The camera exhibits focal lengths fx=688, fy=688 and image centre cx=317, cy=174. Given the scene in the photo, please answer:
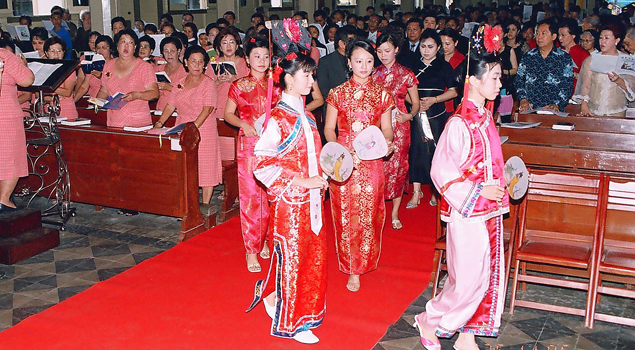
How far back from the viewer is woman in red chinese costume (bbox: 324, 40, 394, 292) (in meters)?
4.35

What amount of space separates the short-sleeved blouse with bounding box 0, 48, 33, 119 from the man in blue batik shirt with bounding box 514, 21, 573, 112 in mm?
4268

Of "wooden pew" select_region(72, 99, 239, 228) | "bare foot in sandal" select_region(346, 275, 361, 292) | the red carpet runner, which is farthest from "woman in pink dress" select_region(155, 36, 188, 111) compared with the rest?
"bare foot in sandal" select_region(346, 275, 361, 292)

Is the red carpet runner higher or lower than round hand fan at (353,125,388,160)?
lower

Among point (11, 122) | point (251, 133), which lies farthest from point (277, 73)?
point (11, 122)

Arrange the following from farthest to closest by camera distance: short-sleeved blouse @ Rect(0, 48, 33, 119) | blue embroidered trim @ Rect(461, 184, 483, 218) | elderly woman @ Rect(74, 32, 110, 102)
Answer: elderly woman @ Rect(74, 32, 110, 102)
short-sleeved blouse @ Rect(0, 48, 33, 119)
blue embroidered trim @ Rect(461, 184, 483, 218)

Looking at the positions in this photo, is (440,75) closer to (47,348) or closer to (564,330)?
(564,330)

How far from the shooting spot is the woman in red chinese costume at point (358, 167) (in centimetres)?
435

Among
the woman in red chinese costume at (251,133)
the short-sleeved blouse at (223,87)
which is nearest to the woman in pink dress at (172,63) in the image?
the short-sleeved blouse at (223,87)

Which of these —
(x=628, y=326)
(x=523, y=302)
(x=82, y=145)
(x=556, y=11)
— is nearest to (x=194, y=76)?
(x=82, y=145)

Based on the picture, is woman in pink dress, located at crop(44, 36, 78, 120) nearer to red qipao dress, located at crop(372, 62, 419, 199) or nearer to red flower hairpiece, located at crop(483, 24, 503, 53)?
red qipao dress, located at crop(372, 62, 419, 199)

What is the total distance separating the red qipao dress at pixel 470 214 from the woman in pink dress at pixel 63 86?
4511 mm

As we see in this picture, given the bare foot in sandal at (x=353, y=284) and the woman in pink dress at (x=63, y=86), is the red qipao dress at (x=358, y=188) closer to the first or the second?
the bare foot in sandal at (x=353, y=284)

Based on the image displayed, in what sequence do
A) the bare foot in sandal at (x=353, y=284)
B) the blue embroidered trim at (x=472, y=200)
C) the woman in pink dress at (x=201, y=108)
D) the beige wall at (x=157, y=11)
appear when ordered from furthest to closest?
the beige wall at (x=157, y=11)
the woman in pink dress at (x=201, y=108)
the bare foot in sandal at (x=353, y=284)
the blue embroidered trim at (x=472, y=200)

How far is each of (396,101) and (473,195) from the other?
7.20ft
